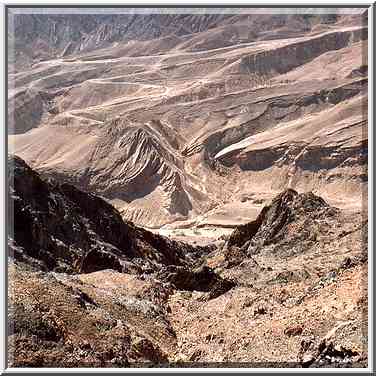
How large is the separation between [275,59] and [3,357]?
69.0 metres

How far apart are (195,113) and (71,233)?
44546mm

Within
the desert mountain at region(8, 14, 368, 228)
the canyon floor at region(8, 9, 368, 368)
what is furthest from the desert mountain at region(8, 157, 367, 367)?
the desert mountain at region(8, 14, 368, 228)

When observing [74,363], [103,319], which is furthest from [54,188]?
[74,363]

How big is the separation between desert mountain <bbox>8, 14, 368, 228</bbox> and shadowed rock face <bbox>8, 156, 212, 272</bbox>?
8698mm

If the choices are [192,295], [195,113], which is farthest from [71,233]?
[195,113]

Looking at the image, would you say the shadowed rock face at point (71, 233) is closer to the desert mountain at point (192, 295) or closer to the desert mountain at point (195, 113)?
the desert mountain at point (192, 295)

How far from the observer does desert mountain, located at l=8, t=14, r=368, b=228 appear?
43.4 metres

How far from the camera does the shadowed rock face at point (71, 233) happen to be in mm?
14109

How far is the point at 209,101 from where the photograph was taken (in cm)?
6206

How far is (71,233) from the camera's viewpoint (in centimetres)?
1644

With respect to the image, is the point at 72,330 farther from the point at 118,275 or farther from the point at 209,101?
the point at 209,101

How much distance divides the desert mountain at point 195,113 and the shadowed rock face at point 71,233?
8698 mm

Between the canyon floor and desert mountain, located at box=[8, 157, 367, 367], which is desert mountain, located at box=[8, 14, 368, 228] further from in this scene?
desert mountain, located at box=[8, 157, 367, 367]

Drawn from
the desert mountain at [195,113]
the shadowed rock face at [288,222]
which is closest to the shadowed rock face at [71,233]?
the shadowed rock face at [288,222]
